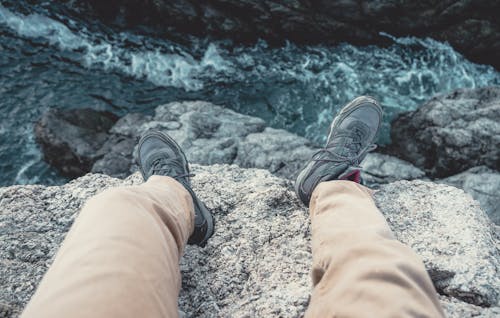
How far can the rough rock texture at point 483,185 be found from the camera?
5180 mm

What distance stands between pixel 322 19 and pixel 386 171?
4407mm

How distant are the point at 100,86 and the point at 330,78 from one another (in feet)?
14.7

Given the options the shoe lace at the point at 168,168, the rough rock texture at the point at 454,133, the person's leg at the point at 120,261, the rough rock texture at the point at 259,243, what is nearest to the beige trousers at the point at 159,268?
the person's leg at the point at 120,261

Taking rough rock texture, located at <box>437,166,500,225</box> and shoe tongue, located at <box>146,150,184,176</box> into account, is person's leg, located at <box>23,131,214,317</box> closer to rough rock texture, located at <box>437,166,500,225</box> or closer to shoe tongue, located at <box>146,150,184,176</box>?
shoe tongue, located at <box>146,150,184,176</box>

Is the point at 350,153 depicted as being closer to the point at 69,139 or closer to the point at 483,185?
the point at 483,185

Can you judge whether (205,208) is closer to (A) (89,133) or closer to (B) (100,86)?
(A) (89,133)

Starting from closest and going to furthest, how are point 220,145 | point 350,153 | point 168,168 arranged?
1. point 168,168
2. point 350,153
3. point 220,145

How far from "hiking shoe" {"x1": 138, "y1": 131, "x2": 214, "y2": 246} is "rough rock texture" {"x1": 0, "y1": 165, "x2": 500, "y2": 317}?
10 centimetres

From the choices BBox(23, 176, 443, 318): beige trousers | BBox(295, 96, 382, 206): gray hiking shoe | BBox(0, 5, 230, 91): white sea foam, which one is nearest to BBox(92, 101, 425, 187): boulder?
BBox(295, 96, 382, 206): gray hiking shoe

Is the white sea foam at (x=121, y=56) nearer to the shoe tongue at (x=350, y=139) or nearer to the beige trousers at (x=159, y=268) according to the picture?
the shoe tongue at (x=350, y=139)

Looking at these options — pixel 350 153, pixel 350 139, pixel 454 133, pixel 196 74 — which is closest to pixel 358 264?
pixel 350 153

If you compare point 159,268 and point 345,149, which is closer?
point 159,268

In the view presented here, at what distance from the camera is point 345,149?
342 centimetres

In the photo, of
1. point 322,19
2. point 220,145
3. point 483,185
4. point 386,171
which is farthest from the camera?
point 322,19
